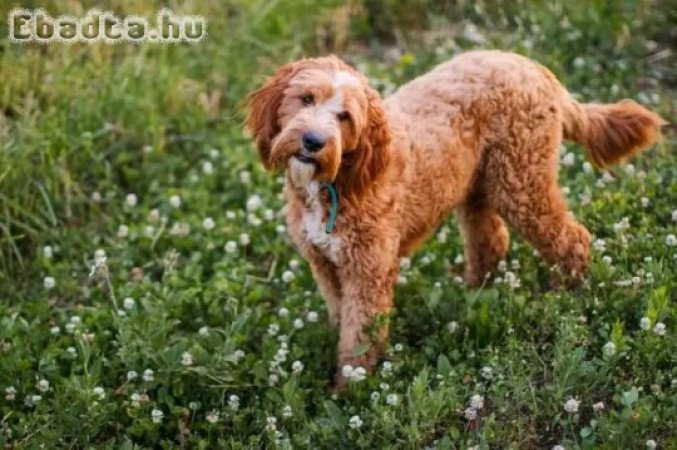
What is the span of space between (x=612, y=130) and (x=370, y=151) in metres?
1.56

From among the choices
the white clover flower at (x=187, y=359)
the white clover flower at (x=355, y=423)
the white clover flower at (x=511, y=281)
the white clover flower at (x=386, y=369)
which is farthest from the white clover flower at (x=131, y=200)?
the white clover flower at (x=355, y=423)

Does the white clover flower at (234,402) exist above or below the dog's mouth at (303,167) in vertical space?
below

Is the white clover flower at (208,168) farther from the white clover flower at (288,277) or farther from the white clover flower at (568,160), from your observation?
the white clover flower at (568,160)

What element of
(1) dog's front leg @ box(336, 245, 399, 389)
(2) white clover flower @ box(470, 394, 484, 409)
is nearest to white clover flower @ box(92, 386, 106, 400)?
(1) dog's front leg @ box(336, 245, 399, 389)

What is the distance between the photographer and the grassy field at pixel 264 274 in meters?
4.42

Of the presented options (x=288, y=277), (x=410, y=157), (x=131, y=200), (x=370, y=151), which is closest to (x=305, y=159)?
(x=370, y=151)

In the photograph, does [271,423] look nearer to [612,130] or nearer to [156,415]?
[156,415]

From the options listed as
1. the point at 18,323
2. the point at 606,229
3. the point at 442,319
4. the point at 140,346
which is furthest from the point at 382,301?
the point at 18,323

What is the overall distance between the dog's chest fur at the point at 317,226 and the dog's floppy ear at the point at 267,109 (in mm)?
263

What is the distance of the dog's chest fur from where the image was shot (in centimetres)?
479

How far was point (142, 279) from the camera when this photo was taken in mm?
5816

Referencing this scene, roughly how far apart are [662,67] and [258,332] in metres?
3.94

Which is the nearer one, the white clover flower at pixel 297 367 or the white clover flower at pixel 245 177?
the white clover flower at pixel 297 367

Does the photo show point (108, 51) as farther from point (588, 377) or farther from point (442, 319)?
point (588, 377)
